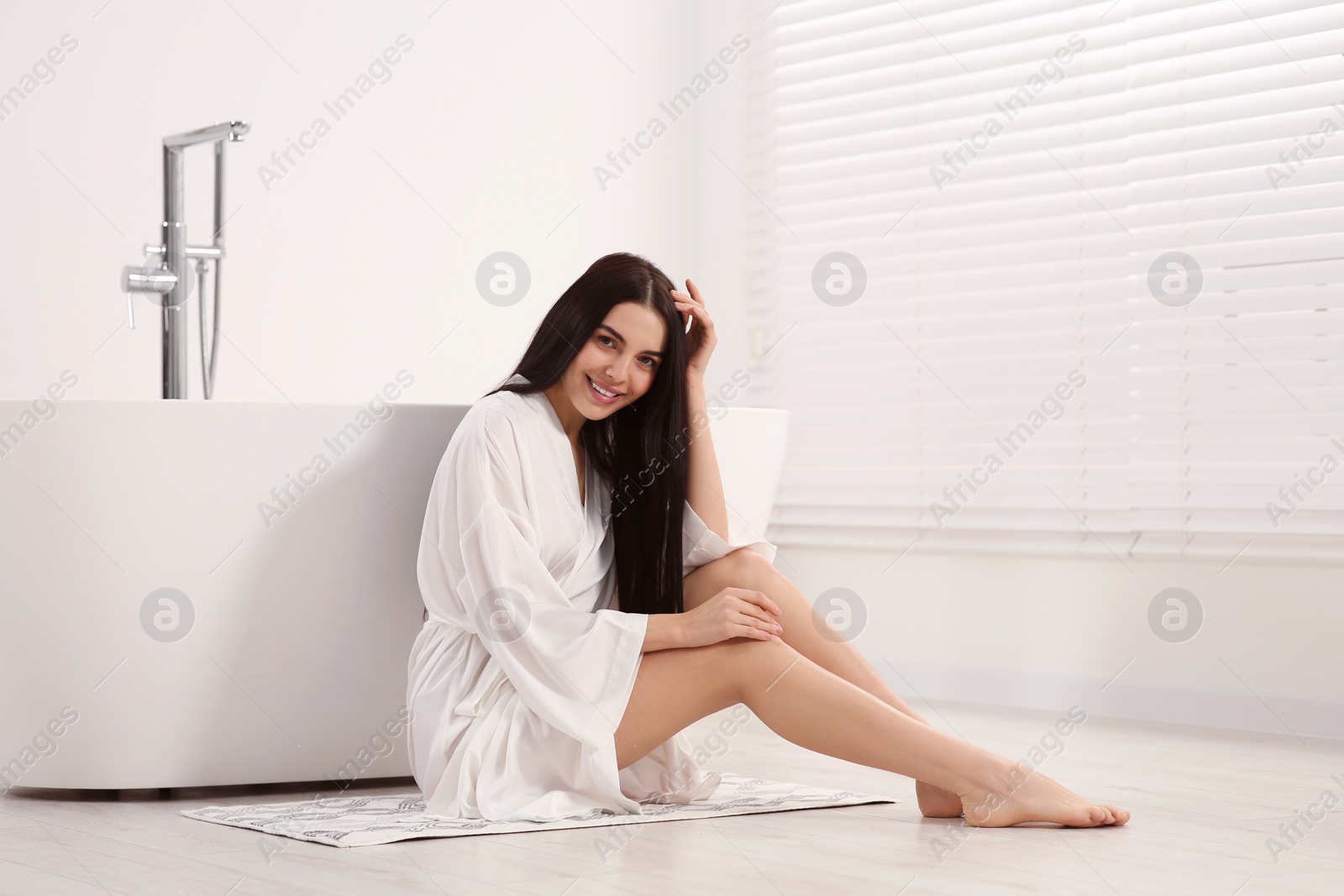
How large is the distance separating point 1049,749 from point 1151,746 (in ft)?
0.67

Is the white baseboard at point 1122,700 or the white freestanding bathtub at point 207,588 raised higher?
the white freestanding bathtub at point 207,588

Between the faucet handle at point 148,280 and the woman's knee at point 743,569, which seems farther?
the faucet handle at point 148,280

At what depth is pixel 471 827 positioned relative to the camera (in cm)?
176

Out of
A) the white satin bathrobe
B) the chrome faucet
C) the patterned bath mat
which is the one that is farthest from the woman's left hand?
the chrome faucet

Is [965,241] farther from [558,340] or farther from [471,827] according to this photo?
[471,827]

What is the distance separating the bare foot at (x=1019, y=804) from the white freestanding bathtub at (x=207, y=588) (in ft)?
3.07

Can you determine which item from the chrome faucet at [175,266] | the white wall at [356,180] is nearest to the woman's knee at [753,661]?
the chrome faucet at [175,266]

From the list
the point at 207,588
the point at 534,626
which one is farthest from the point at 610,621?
the point at 207,588

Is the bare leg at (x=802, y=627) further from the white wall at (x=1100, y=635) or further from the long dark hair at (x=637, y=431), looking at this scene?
the white wall at (x=1100, y=635)

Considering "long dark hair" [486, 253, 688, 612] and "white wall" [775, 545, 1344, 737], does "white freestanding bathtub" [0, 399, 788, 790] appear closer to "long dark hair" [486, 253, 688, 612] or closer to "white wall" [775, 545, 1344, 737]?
"long dark hair" [486, 253, 688, 612]

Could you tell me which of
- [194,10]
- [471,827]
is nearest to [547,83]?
[194,10]

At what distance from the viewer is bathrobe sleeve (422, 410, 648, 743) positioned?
1801 millimetres

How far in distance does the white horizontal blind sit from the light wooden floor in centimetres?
94

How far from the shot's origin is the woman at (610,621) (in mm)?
1790
